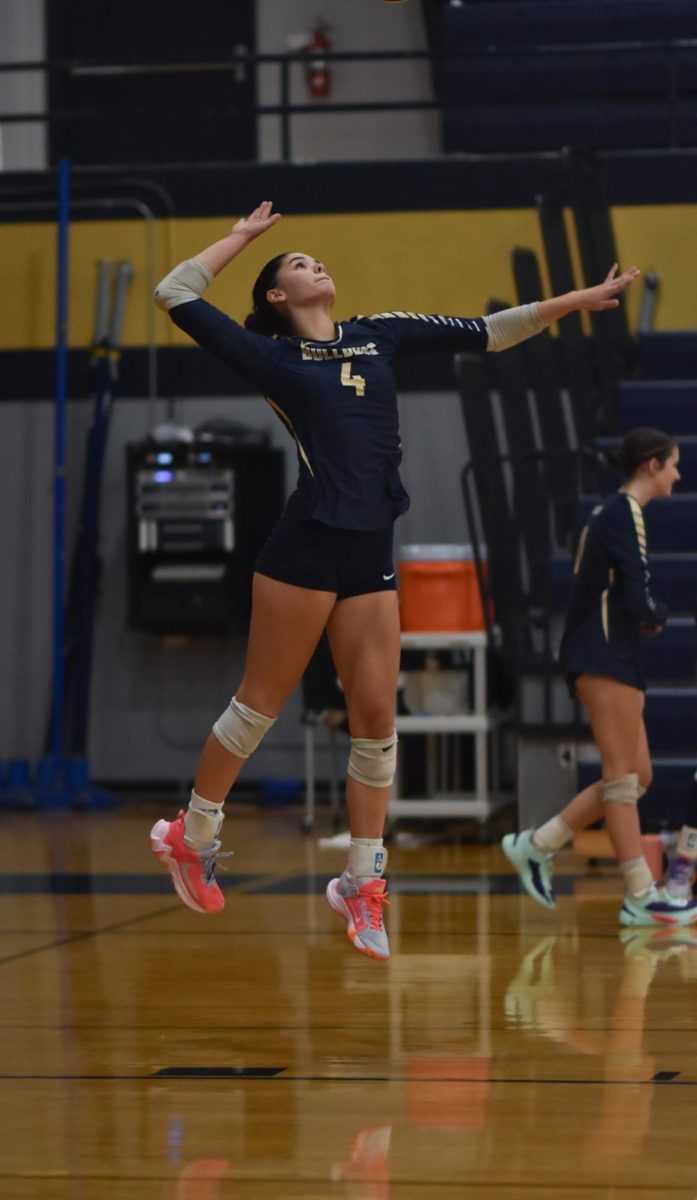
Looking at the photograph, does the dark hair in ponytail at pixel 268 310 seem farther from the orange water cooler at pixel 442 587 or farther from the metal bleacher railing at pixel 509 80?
the metal bleacher railing at pixel 509 80

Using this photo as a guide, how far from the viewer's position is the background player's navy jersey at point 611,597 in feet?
15.8

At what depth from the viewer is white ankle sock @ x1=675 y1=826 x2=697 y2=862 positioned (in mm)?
5195

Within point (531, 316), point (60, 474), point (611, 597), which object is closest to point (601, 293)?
point (531, 316)

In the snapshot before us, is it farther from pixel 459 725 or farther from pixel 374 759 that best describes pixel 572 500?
pixel 374 759

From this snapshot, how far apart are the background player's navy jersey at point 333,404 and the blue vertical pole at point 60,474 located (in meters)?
5.76

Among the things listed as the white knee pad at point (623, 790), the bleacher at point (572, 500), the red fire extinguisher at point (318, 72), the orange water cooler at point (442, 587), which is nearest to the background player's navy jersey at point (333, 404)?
the white knee pad at point (623, 790)

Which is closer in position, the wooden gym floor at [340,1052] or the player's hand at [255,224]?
the wooden gym floor at [340,1052]

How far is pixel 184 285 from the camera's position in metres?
3.78

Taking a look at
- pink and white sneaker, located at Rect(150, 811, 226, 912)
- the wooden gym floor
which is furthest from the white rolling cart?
pink and white sneaker, located at Rect(150, 811, 226, 912)

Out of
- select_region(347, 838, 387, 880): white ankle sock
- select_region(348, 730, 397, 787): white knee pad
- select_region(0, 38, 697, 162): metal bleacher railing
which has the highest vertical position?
select_region(0, 38, 697, 162): metal bleacher railing

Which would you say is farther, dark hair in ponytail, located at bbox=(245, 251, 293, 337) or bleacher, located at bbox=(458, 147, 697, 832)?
bleacher, located at bbox=(458, 147, 697, 832)

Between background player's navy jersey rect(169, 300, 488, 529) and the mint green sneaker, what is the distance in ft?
5.54

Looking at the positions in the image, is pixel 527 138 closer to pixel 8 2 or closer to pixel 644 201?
pixel 644 201

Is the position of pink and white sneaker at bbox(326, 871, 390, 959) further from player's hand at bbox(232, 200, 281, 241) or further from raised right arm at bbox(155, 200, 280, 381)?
player's hand at bbox(232, 200, 281, 241)
